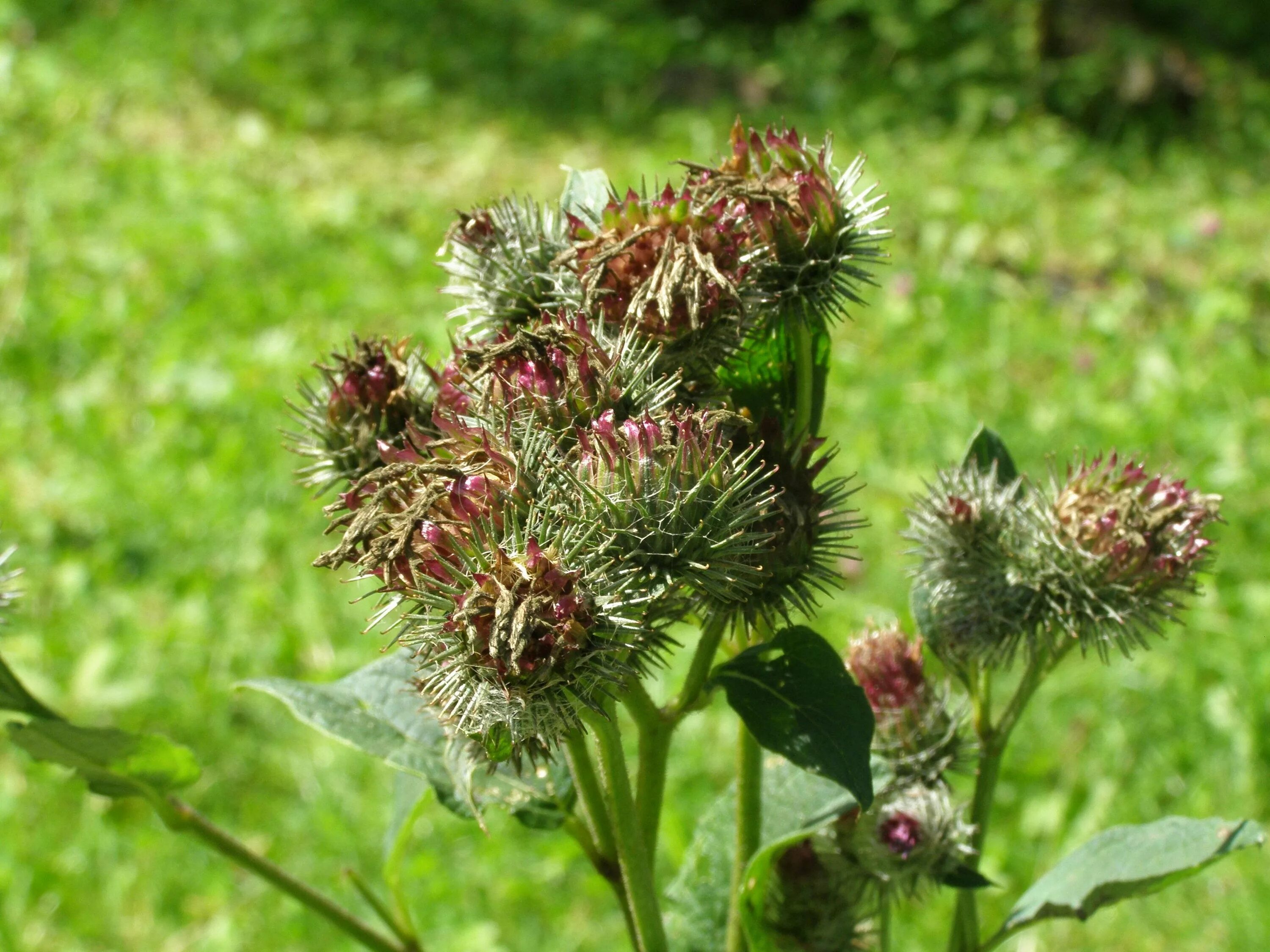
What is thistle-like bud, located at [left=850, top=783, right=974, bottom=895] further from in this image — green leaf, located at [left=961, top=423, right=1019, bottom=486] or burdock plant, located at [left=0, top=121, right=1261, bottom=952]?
green leaf, located at [left=961, top=423, right=1019, bottom=486]

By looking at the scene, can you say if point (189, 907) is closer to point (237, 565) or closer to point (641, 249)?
point (237, 565)

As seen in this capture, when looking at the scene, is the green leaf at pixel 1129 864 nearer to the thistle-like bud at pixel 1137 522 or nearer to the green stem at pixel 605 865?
the thistle-like bud at pixel 1137 522

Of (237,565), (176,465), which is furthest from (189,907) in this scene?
(176,465)

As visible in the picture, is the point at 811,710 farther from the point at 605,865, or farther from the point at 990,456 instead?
the point at 990,456

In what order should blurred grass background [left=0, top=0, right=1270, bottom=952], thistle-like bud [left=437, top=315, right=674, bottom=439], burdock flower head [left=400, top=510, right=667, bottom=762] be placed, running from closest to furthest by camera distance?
burdock flower head [left=400, top=510, right=667, bottom=762] < thistle-like bud [left=437, top=315, right=674, bottom=439] < blurred grass background [left=0, top=0, right=1270, bottom=952]

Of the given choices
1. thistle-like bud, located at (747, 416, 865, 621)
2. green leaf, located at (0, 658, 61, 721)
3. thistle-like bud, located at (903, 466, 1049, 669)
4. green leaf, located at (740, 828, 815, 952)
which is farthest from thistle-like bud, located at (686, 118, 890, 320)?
green leaf, located at (0, 658, 61, 721)

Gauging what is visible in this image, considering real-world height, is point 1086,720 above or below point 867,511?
below

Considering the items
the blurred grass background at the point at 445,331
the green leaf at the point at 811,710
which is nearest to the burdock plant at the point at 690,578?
the green leaf at the point at 811,710

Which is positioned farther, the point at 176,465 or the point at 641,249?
the point at 176,465
